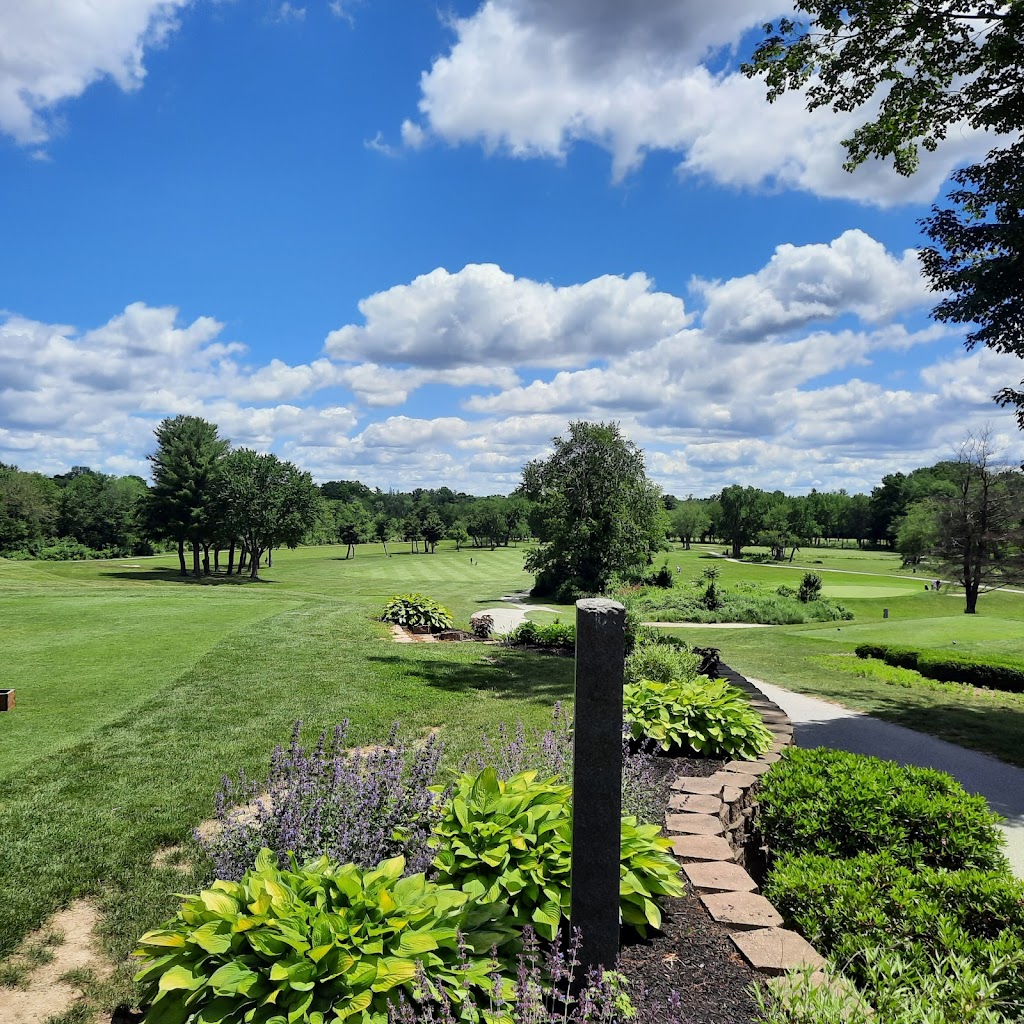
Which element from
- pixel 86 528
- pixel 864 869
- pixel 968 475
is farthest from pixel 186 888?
pixel 86 528

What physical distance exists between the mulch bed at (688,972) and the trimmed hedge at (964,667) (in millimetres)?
12388

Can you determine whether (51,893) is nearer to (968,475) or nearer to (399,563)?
(968,475)

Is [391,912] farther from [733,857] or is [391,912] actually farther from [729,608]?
[729,608]

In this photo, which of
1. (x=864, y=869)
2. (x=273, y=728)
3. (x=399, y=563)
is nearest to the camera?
(x=864, y=869)

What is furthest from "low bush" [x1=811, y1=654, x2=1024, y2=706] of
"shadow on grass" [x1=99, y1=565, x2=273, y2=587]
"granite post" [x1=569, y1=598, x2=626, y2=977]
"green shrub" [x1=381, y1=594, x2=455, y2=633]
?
"shadow on grass" [x1=99, y1=565, x2=273, y2=587]

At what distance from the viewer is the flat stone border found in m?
2.90

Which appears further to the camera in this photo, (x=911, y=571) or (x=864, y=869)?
(x=911, y=571)

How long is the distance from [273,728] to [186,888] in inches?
136

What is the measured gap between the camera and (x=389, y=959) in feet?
7.86

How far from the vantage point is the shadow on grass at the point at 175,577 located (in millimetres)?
38625

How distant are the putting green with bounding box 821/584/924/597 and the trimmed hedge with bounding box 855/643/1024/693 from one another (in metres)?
25.7

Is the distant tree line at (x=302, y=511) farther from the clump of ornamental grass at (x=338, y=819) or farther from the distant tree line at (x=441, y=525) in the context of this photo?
the clump of ornamental grass at (x=338, y=819)

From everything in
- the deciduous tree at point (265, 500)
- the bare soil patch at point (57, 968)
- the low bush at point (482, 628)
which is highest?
the deciduous tree at point (265, 500)

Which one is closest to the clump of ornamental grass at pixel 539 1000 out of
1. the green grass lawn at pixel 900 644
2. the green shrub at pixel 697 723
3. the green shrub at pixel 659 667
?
the green shrub at pixel 697 723
